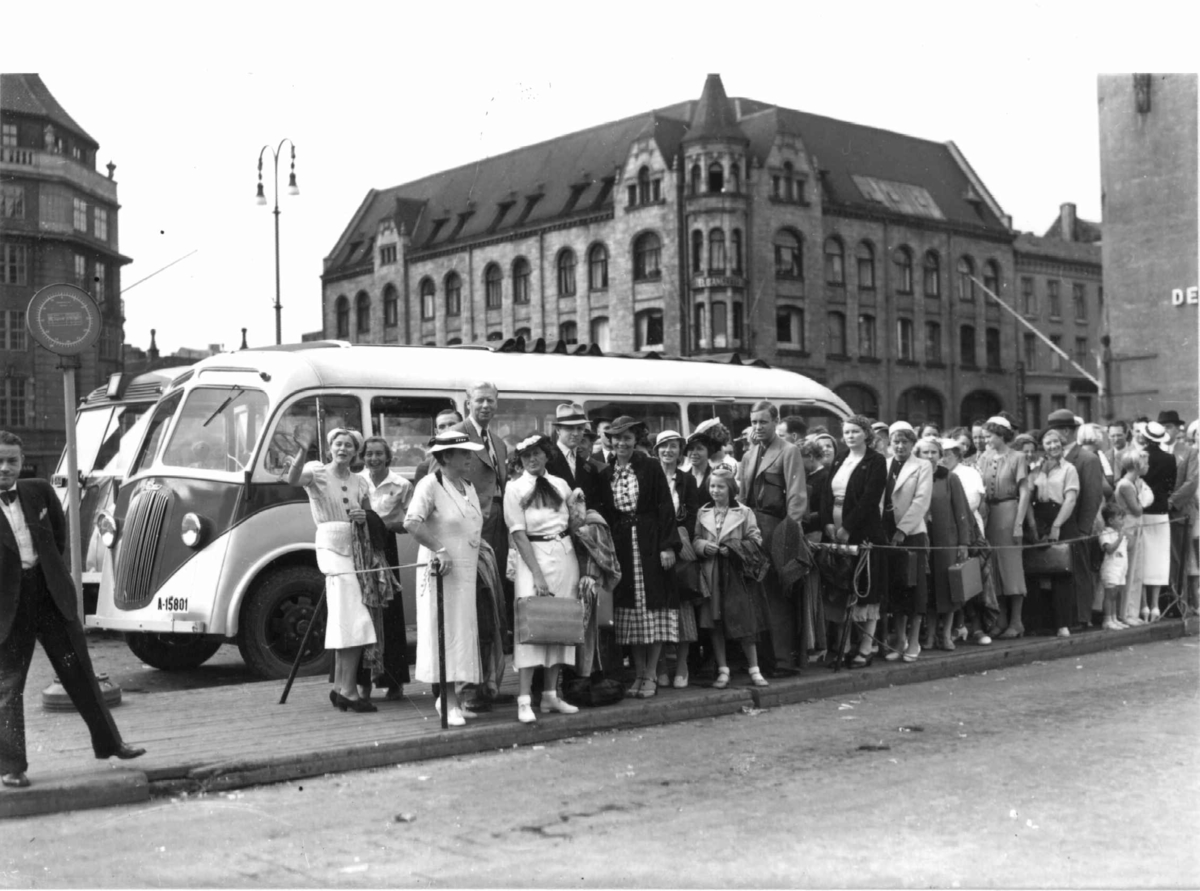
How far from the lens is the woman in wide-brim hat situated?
9484 mm

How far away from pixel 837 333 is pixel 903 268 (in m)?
5.71

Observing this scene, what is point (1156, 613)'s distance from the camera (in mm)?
14180

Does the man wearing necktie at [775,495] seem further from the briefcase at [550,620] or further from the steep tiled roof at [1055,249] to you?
the steep tiled roof at [1055,249]

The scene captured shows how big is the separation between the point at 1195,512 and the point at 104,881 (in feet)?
40.6

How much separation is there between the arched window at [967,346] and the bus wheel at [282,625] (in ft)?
181

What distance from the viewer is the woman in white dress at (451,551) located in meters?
8.40

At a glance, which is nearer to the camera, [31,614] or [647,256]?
[31,614]

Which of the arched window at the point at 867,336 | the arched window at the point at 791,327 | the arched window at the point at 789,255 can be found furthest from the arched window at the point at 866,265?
the arched window at the point at 791,327

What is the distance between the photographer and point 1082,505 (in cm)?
1334

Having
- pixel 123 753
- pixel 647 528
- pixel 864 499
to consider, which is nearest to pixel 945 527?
pixel 864 499

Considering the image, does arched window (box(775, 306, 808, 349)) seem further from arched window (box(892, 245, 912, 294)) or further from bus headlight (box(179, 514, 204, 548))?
bus headlight (box(179, 514, 204, 548))

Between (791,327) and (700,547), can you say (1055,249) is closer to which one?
(791,327)

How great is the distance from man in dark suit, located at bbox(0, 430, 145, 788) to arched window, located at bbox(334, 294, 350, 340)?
6505cm

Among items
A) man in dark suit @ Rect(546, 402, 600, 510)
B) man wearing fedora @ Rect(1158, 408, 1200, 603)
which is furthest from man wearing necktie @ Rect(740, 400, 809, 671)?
man wearing fedora @ Rect(1158, 408, 1200, 603)
